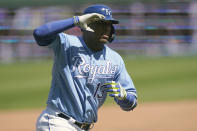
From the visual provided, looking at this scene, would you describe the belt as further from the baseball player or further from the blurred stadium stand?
the blurred stadium stand

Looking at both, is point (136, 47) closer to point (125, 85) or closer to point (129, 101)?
point (125, 85)

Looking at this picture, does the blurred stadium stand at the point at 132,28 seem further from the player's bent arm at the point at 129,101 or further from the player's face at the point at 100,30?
the player's face at the point at 100,30

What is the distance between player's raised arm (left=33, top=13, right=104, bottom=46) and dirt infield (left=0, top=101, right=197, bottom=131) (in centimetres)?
513

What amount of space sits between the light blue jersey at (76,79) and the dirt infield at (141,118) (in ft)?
15.2

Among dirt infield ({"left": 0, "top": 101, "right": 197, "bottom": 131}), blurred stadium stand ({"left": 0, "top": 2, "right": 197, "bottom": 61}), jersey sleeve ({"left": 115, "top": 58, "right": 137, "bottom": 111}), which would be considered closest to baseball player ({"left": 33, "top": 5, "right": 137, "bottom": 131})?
jersey sleeve ({"left": 115, "top": 58, "right": 137, "bottom": 111})

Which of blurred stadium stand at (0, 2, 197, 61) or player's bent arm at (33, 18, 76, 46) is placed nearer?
player's bent arm at (33, 18, 76, 46)

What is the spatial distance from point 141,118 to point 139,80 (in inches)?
168

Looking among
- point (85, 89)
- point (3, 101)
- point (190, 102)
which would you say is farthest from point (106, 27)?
point (3, 101)

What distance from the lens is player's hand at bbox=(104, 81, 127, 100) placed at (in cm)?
368

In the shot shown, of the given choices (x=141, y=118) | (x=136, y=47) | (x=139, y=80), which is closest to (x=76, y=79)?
(x=141, y=118)

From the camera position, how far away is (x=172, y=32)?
554 inches

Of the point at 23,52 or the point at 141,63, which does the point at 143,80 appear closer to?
the point at 141,63

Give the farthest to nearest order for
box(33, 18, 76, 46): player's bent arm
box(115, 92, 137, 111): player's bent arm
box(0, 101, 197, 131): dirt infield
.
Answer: box(0, 101, 197, 131): dirt infield
box(115, 92, 137, 111): player's bent arm
box(33, 18, 76, 46): player's bent arm

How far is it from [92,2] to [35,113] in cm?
367
